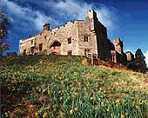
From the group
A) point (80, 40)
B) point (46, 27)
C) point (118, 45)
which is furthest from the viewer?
point (118, 45)

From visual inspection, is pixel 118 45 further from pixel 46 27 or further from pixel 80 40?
pixel 46 27

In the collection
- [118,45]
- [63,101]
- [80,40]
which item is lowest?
[63,101]

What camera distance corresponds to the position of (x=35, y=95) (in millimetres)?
26859

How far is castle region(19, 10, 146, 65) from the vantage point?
2896 inches

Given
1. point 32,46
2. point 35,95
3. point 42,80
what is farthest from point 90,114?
point 32,46

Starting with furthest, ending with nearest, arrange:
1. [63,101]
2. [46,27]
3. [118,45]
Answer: [118,45] < [46,27] < [63,101]

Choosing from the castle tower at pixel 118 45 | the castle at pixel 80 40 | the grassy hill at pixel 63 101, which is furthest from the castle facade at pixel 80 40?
the grassy hill at pixel 63 101

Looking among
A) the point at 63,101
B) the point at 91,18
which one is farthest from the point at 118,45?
the point at 63,101

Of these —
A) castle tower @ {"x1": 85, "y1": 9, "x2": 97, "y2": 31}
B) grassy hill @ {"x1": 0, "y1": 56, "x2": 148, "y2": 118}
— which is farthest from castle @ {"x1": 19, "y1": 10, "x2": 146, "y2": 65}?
grassy hill @ {"x1": 0, "y1": 56, "x2": 148, "y2": 118}

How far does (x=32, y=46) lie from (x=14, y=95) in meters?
56.7

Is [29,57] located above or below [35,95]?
above

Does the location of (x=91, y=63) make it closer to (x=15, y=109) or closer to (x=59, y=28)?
(x=59, y=28)

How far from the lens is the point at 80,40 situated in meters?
73.8

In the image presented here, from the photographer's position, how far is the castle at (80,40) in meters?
73.6
